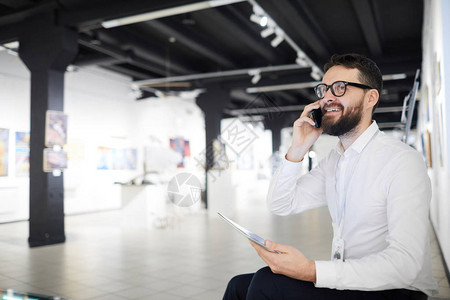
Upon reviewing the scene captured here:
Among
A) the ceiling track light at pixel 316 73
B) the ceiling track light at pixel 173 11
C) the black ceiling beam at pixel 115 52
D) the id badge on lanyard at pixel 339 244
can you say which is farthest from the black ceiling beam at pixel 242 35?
the id badge on lanyard at pixel 339 244

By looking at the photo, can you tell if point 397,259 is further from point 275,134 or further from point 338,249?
point 275,134

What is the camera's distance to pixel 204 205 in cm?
1152

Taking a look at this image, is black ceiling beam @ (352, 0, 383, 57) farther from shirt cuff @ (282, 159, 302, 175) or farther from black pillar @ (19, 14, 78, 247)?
shirt cuff @ (282, 159, 302, 175)

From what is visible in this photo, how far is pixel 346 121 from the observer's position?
1473mm

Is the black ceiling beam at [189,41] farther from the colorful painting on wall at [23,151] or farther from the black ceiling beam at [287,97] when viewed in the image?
the black ceiling beam at [287,97]

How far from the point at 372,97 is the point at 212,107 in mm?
9827

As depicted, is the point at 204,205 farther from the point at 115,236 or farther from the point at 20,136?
the point at 20,136

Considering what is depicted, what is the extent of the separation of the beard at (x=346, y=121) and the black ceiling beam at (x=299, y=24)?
4.53m

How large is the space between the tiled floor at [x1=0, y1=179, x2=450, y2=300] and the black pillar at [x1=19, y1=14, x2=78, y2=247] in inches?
11.6

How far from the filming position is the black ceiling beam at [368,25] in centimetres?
600

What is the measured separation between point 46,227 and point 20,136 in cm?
147

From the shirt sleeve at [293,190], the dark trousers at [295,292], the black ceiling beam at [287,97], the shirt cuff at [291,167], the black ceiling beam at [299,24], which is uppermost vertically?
the black ceiling beam at [287,97]

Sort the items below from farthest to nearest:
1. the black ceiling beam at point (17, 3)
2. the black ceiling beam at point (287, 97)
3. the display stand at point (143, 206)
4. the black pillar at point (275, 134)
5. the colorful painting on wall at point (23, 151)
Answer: the black pillar at point (275, 134) < the black ceiling beam at point (287, 97) < the display stand at point (143, 206) < the colorful painting on wall at point (23, 151) < the black ceiling beam at point (17, 3)

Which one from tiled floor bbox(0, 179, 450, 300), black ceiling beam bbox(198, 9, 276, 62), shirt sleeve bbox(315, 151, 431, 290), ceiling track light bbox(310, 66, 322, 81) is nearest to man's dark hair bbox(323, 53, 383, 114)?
shirt sleeve bbox(315, 151, 431, 290)
